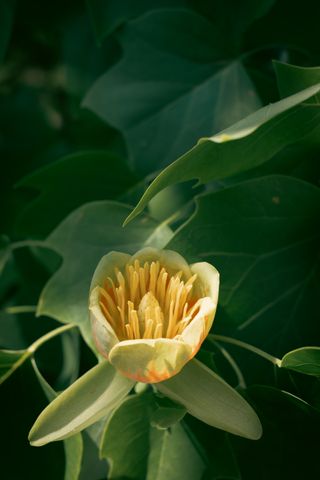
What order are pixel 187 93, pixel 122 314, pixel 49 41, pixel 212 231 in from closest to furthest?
pixel 122 314, pixel 212 231, pixel 187 93, pixel 49 41

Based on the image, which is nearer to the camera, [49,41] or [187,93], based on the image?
[187,93]

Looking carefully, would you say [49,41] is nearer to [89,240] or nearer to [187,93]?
[187,93]

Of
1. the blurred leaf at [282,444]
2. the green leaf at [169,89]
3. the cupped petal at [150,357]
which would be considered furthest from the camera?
the green leaf at [169,89]

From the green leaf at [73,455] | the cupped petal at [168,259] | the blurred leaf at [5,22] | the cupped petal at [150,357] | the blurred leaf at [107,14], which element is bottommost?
the green leaf at [73,455]

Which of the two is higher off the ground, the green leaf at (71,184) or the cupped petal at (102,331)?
the cupped petal at (102,331)

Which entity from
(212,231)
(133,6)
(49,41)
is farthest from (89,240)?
(49,41)

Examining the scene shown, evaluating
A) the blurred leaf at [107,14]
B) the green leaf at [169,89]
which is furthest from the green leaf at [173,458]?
the blurred leaf at [107,14]

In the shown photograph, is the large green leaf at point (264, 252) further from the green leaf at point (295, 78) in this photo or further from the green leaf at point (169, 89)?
the green leaf at point (169, 89)
